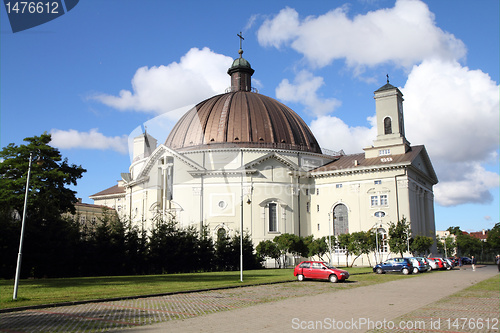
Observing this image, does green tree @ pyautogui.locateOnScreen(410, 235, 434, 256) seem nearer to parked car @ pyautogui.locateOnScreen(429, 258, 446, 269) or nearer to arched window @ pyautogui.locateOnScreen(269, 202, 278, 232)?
parked car @ pyautogui.locateOnScreen(429, 258, 446, 269)

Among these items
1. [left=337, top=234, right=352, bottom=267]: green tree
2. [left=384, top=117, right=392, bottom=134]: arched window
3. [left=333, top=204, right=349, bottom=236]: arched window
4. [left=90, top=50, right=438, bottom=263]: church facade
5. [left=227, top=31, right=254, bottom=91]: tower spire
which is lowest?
[left=337, top=234, right=352, bottom=267]: green tree

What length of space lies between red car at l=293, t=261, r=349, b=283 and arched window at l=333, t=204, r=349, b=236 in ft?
104

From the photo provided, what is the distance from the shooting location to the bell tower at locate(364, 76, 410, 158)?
201ft

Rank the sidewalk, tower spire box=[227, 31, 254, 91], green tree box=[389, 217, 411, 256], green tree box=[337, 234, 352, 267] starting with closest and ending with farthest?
the sidewalk, green tree box=[389, 217, 411, 256], green tree box=[337, 234, 352, 267], tower spire box=[227, 31, 254, 91]

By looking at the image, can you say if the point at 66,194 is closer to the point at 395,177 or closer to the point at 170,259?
the point at 170,259

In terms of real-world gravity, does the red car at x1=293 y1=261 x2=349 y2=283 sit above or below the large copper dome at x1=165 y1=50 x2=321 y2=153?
below

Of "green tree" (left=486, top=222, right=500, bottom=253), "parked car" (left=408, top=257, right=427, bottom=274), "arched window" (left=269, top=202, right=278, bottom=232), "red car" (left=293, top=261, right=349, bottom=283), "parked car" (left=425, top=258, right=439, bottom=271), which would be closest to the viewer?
"red car" (left=293, top=261, right=349, bottom=283)

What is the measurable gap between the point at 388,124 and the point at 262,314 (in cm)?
5298

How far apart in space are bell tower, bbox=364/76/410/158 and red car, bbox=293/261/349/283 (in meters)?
35.4

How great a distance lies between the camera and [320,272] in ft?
96.3

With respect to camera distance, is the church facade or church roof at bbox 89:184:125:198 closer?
the church facade

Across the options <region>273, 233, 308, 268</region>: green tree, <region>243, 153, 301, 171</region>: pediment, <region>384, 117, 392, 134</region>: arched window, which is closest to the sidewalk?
<region>273, 233, 308, 268</region>: green tree

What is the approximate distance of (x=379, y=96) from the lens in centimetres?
6369

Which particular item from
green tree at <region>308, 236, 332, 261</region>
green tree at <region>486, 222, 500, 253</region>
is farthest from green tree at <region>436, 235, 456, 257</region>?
green tree at <region>308, 236, 332, 261</region>
